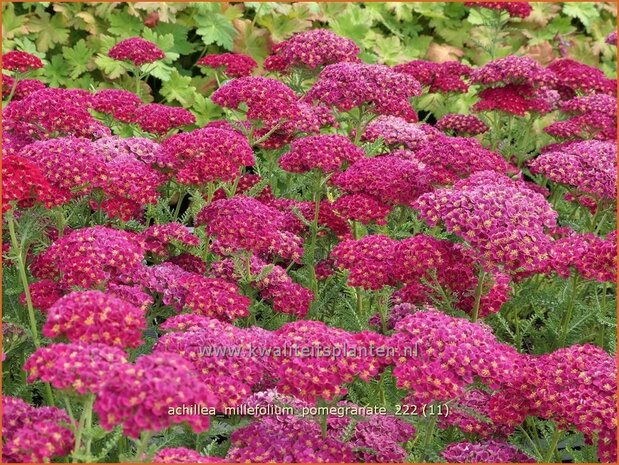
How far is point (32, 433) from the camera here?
287 centimetres

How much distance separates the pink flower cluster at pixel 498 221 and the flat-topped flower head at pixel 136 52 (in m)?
2.83

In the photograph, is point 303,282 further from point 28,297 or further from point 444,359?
point 444,359

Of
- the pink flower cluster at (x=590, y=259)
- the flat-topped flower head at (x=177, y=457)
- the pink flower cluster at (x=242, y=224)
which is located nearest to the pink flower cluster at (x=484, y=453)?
the pink flower cluster at (x=590, y=259)

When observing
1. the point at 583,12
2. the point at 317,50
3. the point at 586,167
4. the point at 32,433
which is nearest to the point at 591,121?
the point at 586,167

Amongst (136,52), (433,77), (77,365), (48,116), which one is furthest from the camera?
(433,77)

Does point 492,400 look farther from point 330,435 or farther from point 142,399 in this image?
point 142,399

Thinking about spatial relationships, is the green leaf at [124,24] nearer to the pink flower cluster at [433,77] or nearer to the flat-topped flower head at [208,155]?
the pink flower cluster at [433,77]

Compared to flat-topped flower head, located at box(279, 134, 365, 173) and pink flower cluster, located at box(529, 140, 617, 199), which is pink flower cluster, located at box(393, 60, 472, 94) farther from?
flat-topped flower head, located at box(279, 134, 365, 173)

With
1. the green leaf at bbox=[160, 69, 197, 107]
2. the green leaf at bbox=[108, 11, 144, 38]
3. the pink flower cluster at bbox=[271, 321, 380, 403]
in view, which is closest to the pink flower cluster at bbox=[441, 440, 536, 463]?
the pink flower cluster at bbox=[271, 321, 380, 403]

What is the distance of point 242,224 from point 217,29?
18.2 feet

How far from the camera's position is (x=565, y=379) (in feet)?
11.4

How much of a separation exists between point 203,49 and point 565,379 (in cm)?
679

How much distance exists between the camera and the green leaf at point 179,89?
28.8ft

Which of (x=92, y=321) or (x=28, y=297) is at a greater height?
(x=92, y=321)
